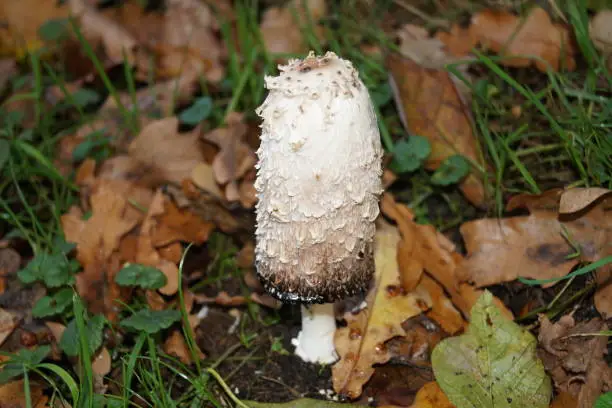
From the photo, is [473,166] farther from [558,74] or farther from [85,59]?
[85,59]

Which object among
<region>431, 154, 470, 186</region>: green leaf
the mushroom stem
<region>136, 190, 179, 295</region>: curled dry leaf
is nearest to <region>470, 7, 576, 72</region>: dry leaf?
<region>431, 154, 470, 186</region>: green leaf

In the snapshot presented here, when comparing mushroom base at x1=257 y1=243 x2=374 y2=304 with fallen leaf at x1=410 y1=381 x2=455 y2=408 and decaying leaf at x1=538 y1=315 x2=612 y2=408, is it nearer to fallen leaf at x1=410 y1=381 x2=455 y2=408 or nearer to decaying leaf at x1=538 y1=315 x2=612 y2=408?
fallen leaf at x1=410 y1=381 x2=455 y2=408

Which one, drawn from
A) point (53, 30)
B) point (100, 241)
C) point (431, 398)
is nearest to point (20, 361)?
point (100, 241)

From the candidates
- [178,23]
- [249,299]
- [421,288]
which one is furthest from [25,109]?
[421,288]

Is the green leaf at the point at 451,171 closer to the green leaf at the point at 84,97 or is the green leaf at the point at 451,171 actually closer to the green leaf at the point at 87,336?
the green leaf at the point at 87,336

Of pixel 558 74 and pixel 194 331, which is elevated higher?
pixel 558 74

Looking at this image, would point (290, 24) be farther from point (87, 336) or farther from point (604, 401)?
point (604, 401)
